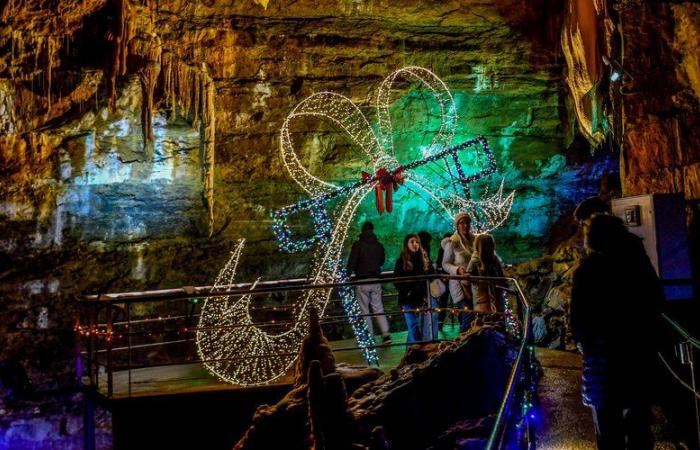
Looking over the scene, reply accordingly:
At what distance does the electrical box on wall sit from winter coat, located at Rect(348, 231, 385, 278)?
4105 mm

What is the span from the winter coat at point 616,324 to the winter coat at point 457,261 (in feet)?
16.4

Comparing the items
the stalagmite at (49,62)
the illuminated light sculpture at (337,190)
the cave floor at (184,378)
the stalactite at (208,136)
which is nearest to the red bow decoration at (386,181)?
the illuminated light sculpture at (337,190)

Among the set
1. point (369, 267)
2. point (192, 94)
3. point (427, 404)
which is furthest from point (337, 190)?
point (427, 404)

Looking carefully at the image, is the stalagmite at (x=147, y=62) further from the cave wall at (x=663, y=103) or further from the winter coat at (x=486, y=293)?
the cave wall at (x=663, y=103)

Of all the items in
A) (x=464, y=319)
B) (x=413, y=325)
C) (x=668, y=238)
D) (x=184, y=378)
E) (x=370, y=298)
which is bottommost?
(x=184, y=378)

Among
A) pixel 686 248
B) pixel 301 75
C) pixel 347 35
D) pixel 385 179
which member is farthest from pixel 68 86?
pixel 686 248

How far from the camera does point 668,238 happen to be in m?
6.66

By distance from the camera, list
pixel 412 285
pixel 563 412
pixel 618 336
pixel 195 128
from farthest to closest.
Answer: pixel 195 128
pixel 412 285
pixel 563 412
pixel 618 336

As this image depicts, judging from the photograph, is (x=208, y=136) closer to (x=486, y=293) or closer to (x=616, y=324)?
(x=486, y=293)

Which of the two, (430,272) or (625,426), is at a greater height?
(430,272)

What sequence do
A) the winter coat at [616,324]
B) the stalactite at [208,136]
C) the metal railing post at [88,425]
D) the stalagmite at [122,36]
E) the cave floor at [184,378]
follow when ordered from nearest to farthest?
the winter coat at [616,324]
the cave floor at [184,378]
the metal railing post at [88,425]
the stalagmite at [122,36]
the stalactite at [208,136]

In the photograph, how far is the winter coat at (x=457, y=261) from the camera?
8.49 meters

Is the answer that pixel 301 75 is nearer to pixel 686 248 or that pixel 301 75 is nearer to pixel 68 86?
pixel 68 86

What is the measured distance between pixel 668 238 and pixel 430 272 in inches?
135
